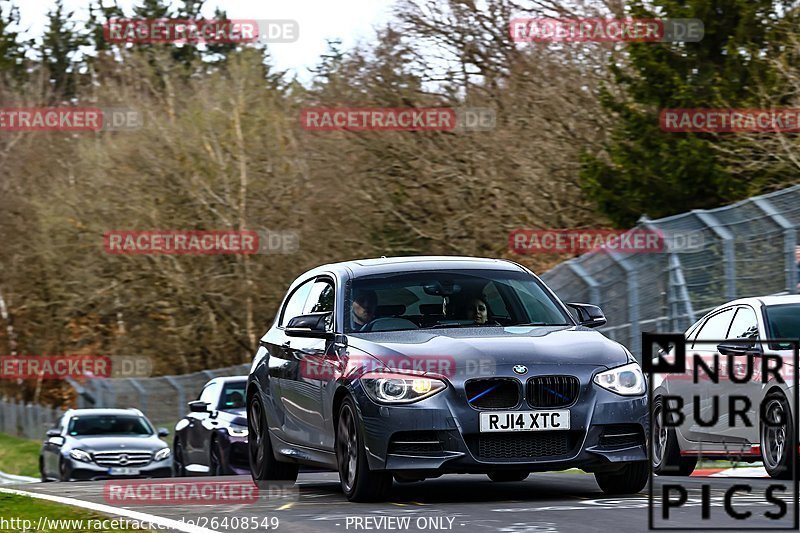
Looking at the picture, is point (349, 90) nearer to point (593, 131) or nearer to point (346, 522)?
point (593, 131)

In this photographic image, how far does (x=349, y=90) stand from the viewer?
1585 inches

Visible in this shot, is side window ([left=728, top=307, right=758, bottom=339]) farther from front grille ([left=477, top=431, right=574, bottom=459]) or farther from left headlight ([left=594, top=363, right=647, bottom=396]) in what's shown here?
front grille ([left=477, top=431, right=574, bottom=459])

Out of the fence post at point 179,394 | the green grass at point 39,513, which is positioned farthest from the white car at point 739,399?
the fence post at point 179,394

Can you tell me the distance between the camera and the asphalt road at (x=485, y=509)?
9.31 meters

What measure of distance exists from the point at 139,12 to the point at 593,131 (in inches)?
1509

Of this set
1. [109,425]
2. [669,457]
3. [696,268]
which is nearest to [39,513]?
[669,457]

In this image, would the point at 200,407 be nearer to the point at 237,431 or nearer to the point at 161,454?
the point at 237,431

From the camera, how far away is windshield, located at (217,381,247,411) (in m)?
21.9

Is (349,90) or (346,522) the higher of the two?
(349,90)

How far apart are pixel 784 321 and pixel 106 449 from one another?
13.8 metres

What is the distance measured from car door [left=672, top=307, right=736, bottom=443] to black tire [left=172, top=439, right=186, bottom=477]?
1013cm

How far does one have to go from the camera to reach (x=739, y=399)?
14.3 meters

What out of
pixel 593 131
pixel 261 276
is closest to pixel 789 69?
pixel 593 131

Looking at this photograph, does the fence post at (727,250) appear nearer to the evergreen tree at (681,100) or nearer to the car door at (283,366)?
the car door at (283,366)
